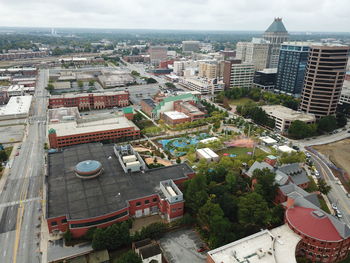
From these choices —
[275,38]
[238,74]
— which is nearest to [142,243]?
[238,74]

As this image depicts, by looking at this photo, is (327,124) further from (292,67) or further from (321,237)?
(321,237)

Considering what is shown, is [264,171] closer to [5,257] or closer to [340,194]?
[340,194]

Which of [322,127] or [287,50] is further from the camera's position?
[287,50]

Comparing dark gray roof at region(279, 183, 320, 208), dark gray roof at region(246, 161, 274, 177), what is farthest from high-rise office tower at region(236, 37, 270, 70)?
dark gray roof at region(279, 183, 320, 208)

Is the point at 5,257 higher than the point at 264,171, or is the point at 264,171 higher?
the point at 264,171

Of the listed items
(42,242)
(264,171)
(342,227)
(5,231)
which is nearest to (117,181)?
(42,242)

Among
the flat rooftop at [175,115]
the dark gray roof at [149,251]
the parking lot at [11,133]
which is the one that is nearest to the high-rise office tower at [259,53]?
the flat rooftop at [175,115]

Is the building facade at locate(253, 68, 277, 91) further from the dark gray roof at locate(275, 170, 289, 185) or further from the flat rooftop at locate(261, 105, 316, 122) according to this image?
the dark gray roof at locate(275, 170, 289, 185)
